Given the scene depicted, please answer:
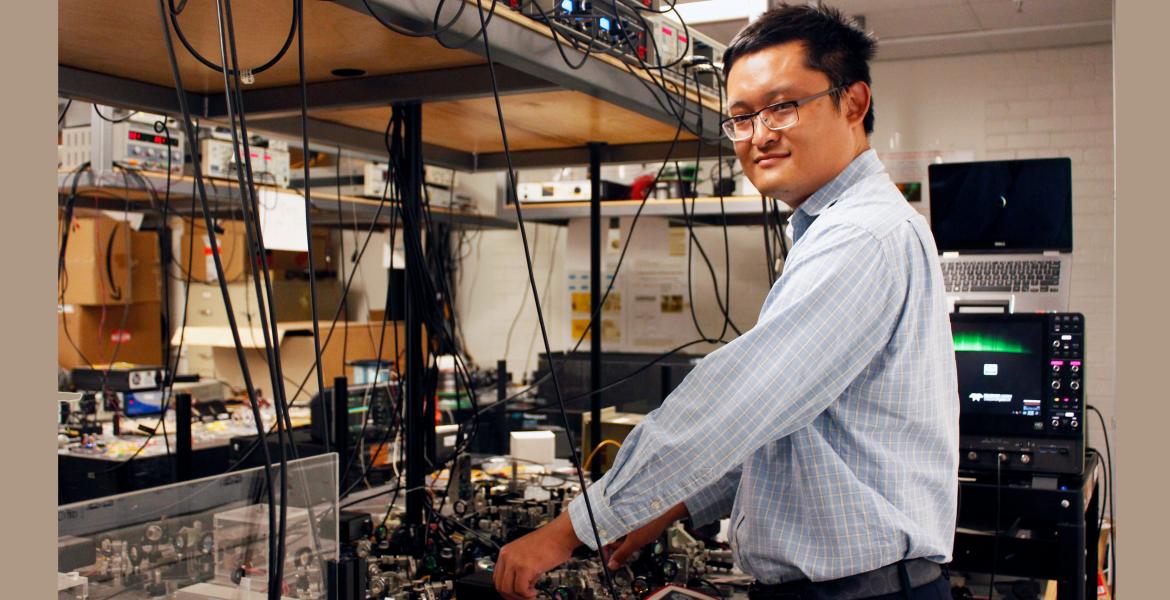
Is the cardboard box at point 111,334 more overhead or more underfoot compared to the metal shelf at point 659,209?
more underfoot

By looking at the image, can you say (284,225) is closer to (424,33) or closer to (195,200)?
(195,200)

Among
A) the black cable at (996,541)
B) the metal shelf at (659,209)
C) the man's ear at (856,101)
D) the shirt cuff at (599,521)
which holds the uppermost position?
the metal shelf at (659,209)

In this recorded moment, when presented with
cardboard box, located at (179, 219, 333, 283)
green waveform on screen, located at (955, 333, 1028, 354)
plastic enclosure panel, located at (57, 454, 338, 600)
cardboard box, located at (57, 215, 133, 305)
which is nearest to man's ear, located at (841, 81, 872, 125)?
plastic enclosure panel, located at (57, 454, 338, 600)

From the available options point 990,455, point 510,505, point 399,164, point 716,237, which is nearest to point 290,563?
point 510,505

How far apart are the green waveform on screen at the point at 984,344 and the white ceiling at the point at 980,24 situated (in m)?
2.78

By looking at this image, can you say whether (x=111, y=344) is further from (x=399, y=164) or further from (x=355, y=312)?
(x=399, y=164)

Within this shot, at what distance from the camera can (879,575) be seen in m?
1.19

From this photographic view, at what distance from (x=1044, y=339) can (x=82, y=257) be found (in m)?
3.97

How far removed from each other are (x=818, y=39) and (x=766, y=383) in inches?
19.7

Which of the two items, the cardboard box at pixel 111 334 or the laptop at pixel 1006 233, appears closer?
the laptop at pixel 1006 233

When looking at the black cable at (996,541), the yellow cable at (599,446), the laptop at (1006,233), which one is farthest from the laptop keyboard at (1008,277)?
the yellow cable at (599,446)

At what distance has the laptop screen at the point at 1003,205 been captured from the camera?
7.33 feet

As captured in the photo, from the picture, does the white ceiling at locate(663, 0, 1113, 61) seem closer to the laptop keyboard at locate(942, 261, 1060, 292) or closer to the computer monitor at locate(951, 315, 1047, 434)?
the laptop keyboard at locate(942, 261, 1060, 292)

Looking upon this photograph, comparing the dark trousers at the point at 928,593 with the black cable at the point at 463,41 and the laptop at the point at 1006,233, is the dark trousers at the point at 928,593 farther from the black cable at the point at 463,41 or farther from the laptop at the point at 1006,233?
the laptop at the point at 1006,233
